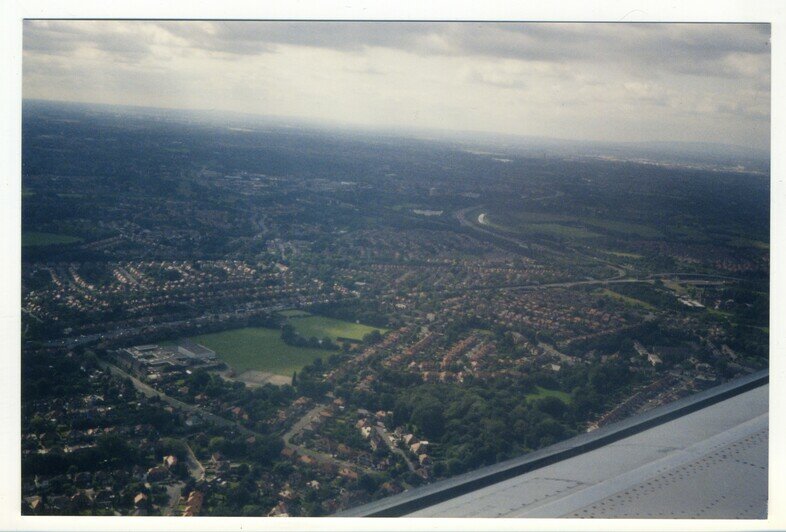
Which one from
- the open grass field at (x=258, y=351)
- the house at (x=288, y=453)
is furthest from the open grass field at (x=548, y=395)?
the house at (x=288, y=453)

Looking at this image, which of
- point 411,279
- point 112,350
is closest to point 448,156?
point 411,279

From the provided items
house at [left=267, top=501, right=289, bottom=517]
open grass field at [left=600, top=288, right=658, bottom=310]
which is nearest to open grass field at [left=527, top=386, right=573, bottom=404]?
open grass field at [left=600, top=288, right=658, bottom=310]

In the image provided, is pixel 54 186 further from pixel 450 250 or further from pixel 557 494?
pixel 557 494

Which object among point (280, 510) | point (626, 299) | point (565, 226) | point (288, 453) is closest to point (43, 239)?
point (288, 453)

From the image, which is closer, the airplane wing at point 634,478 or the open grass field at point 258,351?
the airplane wing at point 634,478

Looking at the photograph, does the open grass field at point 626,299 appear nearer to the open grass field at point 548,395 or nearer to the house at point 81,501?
the open grass field at point 548,395

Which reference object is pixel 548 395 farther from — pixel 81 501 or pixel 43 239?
pixel 43 239

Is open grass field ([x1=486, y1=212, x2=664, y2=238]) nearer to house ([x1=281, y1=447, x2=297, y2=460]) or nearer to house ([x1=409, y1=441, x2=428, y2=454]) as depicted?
house ([x1=409, y1=441, x2=428, y2=454])
